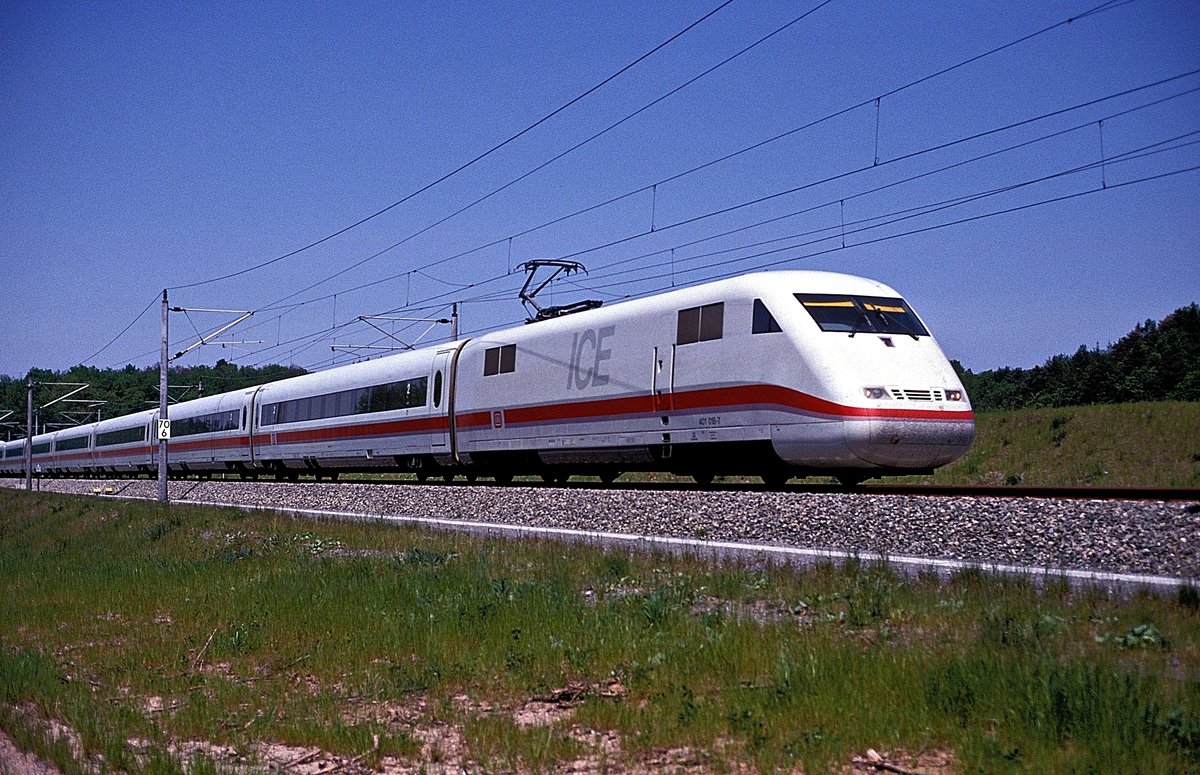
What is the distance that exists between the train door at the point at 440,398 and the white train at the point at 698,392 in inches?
2.3

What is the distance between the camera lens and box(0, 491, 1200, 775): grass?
210 inches

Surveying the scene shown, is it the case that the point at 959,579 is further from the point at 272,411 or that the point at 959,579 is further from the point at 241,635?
the point at 272,411

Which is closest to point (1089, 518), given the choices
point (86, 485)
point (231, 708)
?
point (231, 708)

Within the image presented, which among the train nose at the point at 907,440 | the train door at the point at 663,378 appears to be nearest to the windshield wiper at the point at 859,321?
the train nose at the point at 907,440

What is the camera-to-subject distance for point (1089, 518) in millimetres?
10367

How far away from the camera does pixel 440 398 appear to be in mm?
27125

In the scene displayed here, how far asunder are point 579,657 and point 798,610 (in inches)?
81.4

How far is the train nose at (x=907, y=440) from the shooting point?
579 inches

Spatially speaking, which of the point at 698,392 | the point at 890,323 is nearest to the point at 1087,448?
the point at 890,323

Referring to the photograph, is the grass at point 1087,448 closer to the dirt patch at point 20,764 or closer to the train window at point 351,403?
the train window at point 351,403

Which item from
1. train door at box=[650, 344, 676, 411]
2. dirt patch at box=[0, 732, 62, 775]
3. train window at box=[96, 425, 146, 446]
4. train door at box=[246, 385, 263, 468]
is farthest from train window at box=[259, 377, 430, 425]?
dirt patch at box=[0, 732, 62, 775]

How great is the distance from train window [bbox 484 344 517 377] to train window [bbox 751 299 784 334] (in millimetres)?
8200

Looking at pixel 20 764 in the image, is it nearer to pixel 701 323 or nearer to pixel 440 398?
pixel 701 323

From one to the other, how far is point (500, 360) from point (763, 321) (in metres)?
9.31
